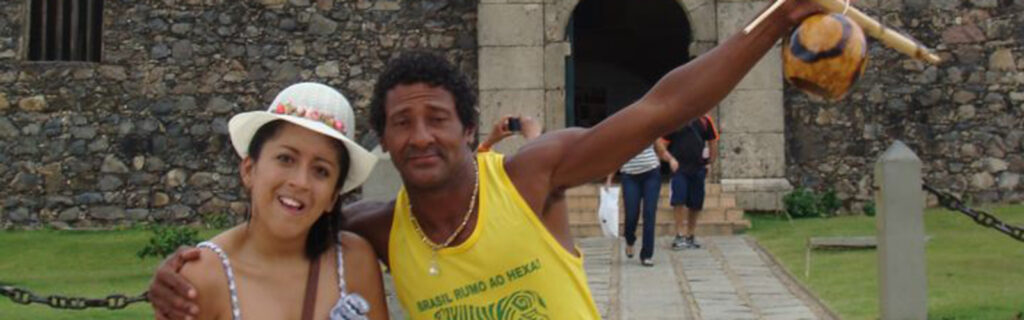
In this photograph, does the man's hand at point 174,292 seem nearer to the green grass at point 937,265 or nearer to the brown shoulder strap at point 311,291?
the brown shoulder strap at point 311,291

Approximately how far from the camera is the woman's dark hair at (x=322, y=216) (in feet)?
8.86

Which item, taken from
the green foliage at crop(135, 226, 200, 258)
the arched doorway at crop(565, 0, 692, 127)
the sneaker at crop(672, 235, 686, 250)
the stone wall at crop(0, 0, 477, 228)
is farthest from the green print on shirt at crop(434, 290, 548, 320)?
the arched doorway at crop(565, 0, 692, 127)

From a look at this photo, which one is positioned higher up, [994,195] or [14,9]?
[14,9]

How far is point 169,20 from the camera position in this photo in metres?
13.3

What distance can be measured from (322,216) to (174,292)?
38cm

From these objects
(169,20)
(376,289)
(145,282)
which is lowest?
(145,282)

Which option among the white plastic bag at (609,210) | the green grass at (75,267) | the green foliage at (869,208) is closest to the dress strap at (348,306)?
the green grass at (75,267)

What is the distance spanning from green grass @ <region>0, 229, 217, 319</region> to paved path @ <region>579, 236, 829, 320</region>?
293 centimetres

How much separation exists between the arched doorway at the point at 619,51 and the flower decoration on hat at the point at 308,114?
1624 cm

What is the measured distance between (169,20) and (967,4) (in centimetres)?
850

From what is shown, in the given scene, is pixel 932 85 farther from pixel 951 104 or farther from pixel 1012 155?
pixel 1012 155

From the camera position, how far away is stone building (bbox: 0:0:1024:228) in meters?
12.9

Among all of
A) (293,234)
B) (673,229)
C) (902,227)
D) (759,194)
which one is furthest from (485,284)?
(759,194)

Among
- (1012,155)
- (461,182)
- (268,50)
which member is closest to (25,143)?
(268,50)
